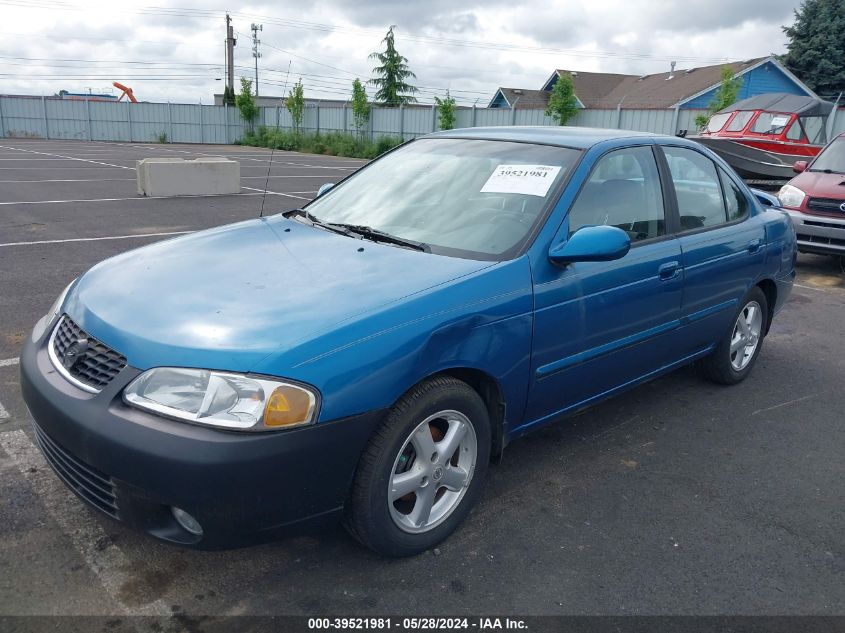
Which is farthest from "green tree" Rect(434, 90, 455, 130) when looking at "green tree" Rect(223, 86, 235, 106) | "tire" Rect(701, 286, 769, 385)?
"tire" Rect(701, 286, 769, 385)

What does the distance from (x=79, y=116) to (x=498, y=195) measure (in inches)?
1643

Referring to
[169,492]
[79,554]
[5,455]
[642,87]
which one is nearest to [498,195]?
[169,492]

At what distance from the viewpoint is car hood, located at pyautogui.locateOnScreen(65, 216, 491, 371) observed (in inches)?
94.7

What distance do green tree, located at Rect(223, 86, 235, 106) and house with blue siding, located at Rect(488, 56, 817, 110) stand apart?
56.8ft

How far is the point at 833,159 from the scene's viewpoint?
30.5 feet

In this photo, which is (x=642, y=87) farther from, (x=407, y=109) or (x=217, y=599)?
(x=217, y=599)

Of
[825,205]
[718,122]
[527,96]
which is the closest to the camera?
[825,205]

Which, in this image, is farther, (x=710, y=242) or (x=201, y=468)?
(x=710, y=242)

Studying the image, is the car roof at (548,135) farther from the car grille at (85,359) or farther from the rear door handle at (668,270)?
the car grille at (85,359)

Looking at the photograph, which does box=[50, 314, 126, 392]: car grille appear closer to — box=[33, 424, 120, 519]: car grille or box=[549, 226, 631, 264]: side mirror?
box=[33, 424, 120, 519]: car grille

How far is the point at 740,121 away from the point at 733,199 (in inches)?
532

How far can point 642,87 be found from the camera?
146ft

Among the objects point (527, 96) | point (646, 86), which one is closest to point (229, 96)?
point (527, 96)

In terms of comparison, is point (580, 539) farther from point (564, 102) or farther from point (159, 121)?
point (159, 121)
